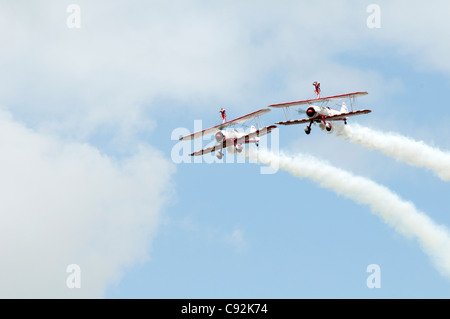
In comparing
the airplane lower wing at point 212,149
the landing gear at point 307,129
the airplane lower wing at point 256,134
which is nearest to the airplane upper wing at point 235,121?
the airplane lower wing at point 256,134

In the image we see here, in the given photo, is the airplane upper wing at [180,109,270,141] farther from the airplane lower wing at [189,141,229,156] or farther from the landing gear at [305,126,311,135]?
the landing gear at [305,126,311,135]

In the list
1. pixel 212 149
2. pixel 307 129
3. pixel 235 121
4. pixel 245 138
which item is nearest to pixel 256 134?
pixel 245 138

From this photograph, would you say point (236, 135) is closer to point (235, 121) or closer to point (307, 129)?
point (235, 121)

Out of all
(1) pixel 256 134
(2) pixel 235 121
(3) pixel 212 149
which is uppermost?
(2) pixel 235 121

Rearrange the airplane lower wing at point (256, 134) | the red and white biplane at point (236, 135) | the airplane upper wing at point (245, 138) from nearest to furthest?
the airplane lower wing at point (256, 134) < the airplane upper wing at point (245, 138) < the red and white biplane at point (236, 135)

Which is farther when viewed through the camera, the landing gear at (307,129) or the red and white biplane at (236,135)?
the red and white biplane at (236,135)

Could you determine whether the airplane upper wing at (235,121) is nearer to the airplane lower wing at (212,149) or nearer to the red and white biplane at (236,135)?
the red and white biplane at (236,135)

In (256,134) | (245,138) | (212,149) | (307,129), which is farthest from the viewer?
(212,149)

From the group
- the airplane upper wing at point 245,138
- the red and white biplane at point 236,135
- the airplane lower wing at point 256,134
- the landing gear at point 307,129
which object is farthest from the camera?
the red and white biplane at point 236,135

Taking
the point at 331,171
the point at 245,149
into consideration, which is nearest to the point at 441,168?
the point at 331,171

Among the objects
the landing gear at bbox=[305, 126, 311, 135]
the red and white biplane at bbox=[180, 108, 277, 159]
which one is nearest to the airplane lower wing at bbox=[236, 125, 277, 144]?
the red and white biplane at bbox=[180, 108, 277, 159]
